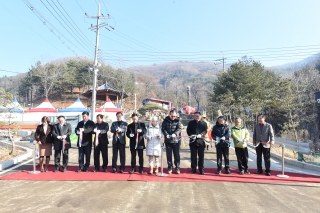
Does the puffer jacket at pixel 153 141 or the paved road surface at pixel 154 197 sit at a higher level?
the puffer jacket at pixel 153 141

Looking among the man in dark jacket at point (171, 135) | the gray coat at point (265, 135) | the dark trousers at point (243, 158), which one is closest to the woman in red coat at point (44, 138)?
the man in dark jacket at point (171, 135)

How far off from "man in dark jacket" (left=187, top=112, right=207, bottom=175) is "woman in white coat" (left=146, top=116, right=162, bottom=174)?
0.92 metres

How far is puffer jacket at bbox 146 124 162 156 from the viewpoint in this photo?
20.9 feet

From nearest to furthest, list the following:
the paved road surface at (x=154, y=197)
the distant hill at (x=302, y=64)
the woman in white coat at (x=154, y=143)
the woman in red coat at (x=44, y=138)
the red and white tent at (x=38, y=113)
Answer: the paved road surface at (x=154, y=197)
the woman in white coat at (x=154, y=143)
the woman in red coat at (x=44, y=138)
the red and white tent at (x=38, y=113)
the distant hill at (x=302, y=64)

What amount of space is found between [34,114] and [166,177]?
1894cm

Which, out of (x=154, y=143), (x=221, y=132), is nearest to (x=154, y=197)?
(x=154, y=143)

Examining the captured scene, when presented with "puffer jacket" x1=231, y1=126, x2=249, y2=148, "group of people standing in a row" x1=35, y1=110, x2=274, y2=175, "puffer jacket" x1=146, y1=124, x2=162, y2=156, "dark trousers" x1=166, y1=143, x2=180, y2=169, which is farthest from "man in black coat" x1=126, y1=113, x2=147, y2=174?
"puffer jacket" x1=231, y1=126, x2=249, y2=148

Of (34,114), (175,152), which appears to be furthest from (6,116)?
(34,114)

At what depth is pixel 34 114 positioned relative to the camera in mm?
21203

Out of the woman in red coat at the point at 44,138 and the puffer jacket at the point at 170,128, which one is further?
the woman in red coat at the point at 44,138

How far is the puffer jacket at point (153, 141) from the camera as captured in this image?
6.38 m

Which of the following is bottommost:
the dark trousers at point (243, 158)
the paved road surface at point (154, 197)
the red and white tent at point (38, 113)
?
the paved road surface at point (154, 197)

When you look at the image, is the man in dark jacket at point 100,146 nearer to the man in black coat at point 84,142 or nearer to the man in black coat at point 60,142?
the man in black coat at point 84,142

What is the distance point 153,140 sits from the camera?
6.46 m
